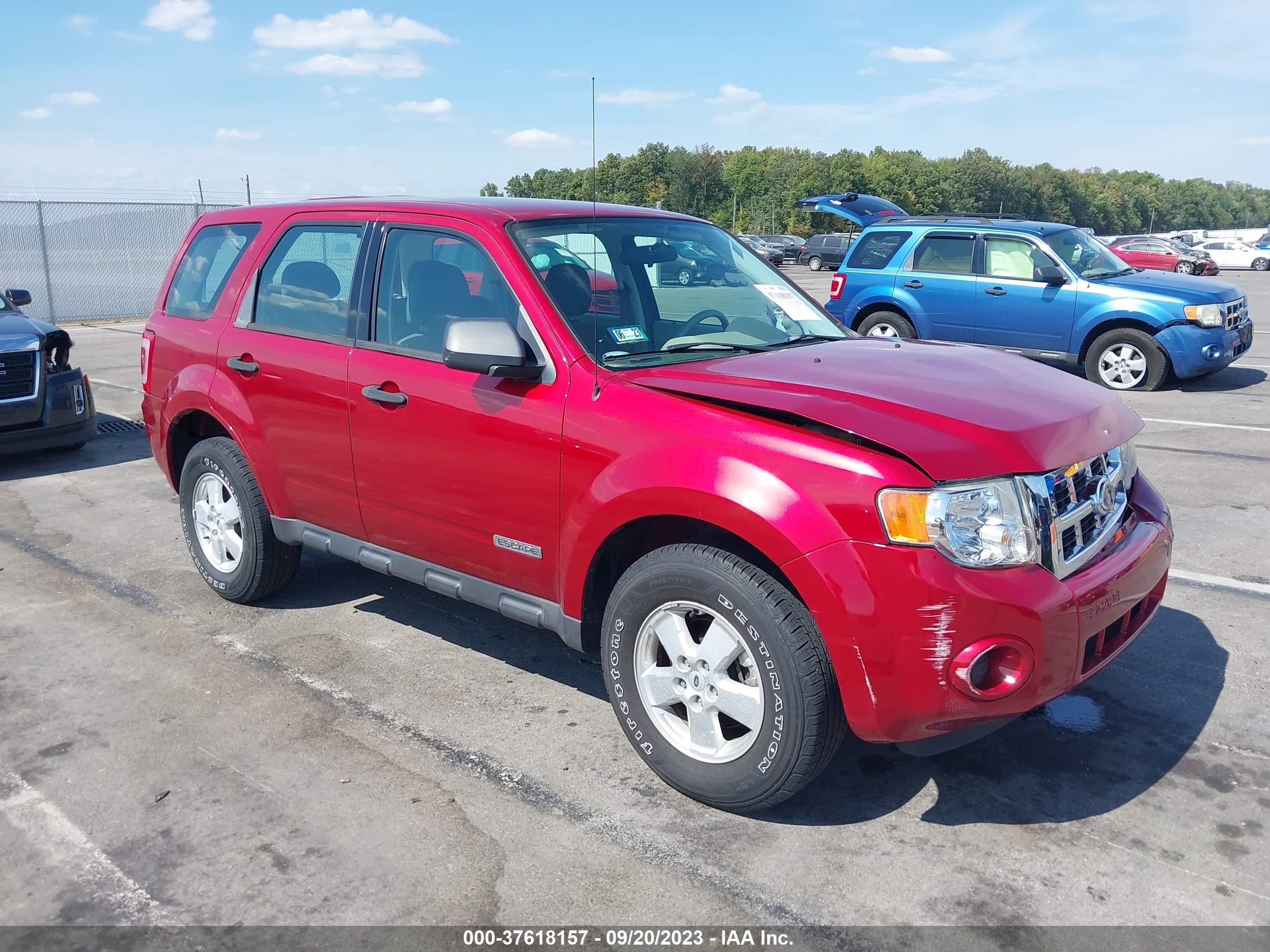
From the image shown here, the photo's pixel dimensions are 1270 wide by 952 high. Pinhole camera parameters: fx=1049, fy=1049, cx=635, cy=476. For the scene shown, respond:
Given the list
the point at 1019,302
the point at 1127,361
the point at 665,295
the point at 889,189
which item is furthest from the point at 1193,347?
the point at 889,189

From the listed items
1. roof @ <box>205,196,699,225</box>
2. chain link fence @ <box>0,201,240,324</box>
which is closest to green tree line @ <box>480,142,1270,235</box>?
roof @ <box>205,196,699,225</box>

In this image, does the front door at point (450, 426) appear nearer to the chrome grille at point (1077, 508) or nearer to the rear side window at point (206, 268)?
the rear side window at point (206, 268)

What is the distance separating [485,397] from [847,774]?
5.90 feet

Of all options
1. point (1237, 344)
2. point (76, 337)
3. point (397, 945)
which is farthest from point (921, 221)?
point (76, 337)

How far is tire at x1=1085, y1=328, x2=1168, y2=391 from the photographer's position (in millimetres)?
11273

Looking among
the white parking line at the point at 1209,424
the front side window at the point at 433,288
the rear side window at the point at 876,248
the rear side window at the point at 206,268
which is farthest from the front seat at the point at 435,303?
the rear side window at the point at 876,248

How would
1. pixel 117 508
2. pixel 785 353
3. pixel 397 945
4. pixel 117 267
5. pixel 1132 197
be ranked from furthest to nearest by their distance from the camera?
pixel 1132 197 < pixel 117 267 < pixel 117 508 < pixel 785 353 < pixel 397 945

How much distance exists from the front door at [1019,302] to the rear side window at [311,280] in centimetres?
858

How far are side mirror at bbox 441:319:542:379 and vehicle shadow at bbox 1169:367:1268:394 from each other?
1036cm

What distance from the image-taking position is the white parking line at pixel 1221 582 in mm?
5207

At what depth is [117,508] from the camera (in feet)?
23.6

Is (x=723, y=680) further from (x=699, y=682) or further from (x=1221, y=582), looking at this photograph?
(x=1221, y=582)

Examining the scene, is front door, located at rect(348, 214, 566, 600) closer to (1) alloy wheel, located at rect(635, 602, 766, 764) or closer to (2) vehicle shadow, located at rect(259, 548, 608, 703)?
(1) alloy wheel, located at rect(635, 602, 766, 764)

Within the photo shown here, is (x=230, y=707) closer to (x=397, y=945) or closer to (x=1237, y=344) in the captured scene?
(x=397, y=945)
